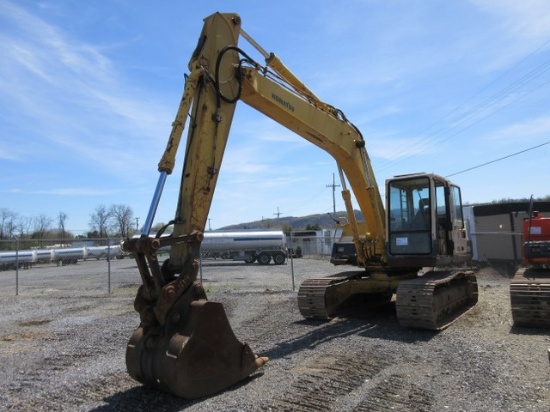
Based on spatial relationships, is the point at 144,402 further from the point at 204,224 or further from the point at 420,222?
the point at 420,222

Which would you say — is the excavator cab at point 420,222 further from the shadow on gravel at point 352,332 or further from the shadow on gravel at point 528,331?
the shadow on gravel at point 528,331

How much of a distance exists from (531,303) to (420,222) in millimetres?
2386

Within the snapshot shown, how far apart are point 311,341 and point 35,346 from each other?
4.83m

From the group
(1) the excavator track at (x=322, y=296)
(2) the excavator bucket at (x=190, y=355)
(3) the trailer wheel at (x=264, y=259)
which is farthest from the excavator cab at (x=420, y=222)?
(3) the trailer wheel at (x=264, y=259)

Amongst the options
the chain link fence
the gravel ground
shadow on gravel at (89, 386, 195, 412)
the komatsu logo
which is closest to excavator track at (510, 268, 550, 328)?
the gravel ground

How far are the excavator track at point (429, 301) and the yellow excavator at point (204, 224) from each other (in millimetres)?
20

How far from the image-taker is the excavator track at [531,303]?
8336mm

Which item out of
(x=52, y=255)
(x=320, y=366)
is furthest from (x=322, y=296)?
(x=52, y=255)

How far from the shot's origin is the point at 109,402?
5145 millimetres

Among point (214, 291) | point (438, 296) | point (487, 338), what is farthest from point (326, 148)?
point (214, 291)

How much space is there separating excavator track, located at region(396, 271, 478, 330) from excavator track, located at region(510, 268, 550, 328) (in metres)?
1.20

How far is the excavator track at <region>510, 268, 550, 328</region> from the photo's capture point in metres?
8.34

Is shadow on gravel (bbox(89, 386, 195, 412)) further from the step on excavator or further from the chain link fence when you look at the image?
the chain link fence

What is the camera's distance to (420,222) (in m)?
9.45
